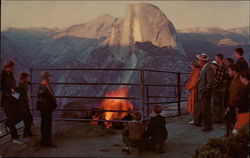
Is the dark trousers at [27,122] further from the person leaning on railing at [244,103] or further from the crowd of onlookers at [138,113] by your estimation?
the person leaning on railing at [244,103]

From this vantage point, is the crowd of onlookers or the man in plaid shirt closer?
the crowd of onlookers

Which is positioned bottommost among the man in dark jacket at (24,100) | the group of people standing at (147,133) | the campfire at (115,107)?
the campfire at (115,107)

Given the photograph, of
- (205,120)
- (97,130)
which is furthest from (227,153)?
(97,130)

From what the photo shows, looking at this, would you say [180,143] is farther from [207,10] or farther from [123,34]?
[123,34]

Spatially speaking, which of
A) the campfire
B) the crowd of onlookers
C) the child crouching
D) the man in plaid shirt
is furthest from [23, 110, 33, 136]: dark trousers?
the campfire

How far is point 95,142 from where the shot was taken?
522cm

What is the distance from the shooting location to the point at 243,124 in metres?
3.96

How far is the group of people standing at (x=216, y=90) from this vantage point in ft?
13.5

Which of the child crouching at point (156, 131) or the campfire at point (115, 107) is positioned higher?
the child crouching at point (156, 131)

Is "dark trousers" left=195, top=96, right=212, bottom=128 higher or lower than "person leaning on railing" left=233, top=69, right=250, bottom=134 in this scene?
lower

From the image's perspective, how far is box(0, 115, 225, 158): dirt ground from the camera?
179 inches

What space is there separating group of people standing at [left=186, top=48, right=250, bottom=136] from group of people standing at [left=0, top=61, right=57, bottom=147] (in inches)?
97.1

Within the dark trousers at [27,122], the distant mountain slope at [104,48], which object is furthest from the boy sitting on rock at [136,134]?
the distant mountain slope at [104,48]

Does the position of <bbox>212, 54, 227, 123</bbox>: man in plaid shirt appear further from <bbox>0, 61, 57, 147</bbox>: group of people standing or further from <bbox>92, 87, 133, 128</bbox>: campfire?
<bbox>92, 87, 133, 128</bbox>: campfire
